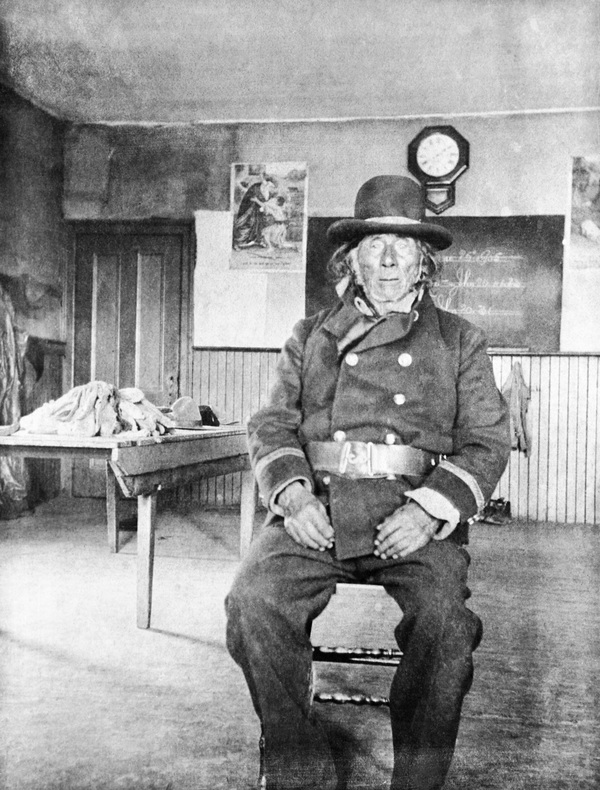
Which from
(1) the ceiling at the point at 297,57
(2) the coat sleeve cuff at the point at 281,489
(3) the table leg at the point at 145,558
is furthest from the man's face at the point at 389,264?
(1) the ceiling at the point at 297,57

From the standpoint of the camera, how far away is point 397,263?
205 cm

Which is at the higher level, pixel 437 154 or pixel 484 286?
pixel 437 154

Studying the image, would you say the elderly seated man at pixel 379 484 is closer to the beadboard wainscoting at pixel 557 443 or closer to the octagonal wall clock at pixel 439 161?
the beadboard wainscoting at pixel 557 443

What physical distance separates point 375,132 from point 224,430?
3.52 m

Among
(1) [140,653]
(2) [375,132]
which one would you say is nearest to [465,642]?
(1) [140,653]

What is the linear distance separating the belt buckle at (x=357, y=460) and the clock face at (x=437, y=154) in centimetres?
468

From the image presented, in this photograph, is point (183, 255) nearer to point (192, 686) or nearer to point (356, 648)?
point (192, 686)

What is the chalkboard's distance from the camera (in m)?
5.93

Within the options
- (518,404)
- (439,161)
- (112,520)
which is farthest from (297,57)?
(112,520)

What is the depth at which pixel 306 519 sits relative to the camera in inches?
70.6

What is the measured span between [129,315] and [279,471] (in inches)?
197

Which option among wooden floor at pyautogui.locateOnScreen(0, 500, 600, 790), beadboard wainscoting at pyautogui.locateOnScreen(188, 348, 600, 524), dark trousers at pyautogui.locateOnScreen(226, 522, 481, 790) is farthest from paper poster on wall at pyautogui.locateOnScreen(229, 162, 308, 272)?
dark trousers at pyautogui.locateOnScreen(226, 522, 481, 790)

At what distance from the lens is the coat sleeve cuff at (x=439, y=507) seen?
177 centimetres

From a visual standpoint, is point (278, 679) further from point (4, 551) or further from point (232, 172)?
point (232, 172)
